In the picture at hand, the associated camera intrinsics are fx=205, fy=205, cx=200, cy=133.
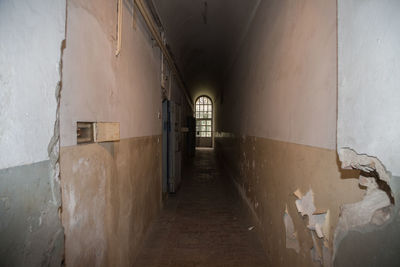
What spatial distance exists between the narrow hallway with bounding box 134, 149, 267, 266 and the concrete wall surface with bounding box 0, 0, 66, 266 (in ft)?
5.79

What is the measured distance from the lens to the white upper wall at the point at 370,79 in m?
0.79

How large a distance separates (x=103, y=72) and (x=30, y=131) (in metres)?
0.87

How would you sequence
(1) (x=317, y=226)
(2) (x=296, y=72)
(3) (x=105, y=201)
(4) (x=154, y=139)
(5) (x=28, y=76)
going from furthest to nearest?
(4) (x=154, y=139) → (2) (x=296, y=72) → (3) (x=105, y=201) → (1) (x=317, y=226) → (5) (x=28, y=76)

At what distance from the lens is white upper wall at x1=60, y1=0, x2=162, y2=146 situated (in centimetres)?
119

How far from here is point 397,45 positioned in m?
0.78

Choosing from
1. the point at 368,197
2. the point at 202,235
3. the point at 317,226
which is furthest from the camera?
the point at 202,235

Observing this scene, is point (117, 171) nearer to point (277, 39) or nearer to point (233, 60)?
point (277, 39)

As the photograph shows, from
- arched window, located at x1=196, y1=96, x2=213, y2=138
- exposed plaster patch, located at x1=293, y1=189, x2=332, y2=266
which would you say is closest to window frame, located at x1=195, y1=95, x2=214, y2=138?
arched window, located at x1=196, y1=96, x2=213, y2=138

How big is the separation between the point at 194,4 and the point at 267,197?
3335mm

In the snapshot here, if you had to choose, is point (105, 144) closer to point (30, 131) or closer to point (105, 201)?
point (105, 201)

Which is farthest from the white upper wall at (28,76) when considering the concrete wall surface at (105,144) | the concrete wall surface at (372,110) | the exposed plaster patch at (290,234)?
the exposed plaster patch at (290,234)

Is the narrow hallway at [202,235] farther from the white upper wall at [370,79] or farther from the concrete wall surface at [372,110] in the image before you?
the white upper wall at [370,79]

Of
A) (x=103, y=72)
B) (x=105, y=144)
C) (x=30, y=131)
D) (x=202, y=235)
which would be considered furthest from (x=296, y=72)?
(x=202, y=235)

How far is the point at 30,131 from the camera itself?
33.8 inches
